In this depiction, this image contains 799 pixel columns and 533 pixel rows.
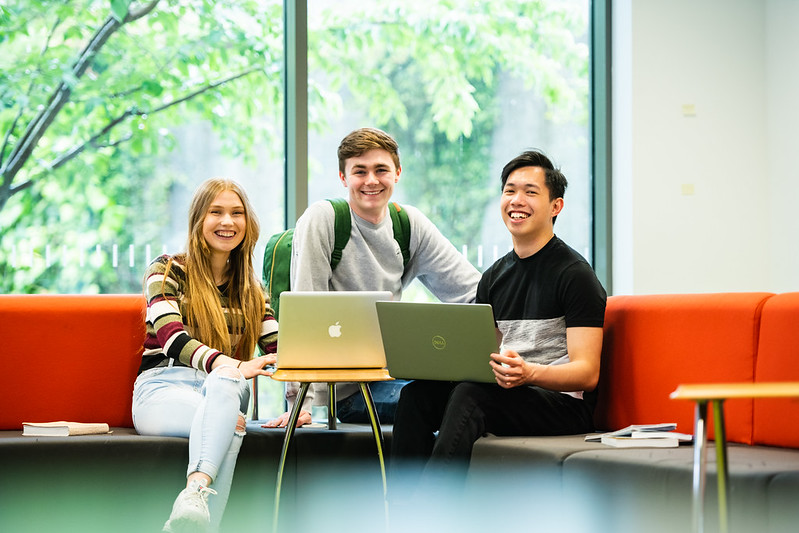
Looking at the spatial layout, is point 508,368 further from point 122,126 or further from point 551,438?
point 122,126

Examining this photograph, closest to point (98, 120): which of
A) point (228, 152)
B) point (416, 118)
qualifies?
point (228, 152)

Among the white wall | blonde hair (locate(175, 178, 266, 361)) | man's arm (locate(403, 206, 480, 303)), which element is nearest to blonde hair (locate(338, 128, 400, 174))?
man's arm (locate(403, 206, 480, 303))

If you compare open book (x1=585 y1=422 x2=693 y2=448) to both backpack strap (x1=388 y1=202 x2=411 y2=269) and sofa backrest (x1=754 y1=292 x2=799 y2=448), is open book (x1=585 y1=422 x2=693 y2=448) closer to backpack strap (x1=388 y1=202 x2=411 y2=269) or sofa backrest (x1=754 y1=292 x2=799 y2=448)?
sofa backrest (x1=754 y1=292 x2=799 y2=448)

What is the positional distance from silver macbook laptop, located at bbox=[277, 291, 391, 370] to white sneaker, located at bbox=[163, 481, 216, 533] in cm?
45

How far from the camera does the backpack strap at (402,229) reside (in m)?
3.34

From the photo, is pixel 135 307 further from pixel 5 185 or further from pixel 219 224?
pixel 5 185

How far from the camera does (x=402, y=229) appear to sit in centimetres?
336

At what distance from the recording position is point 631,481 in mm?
2172

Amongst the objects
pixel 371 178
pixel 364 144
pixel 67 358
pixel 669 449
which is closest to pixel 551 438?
pixel 669 449

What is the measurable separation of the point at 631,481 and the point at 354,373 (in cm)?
86

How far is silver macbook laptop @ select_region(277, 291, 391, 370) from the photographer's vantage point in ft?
8.63

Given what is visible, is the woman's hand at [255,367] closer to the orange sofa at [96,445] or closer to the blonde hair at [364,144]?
the orange sofa at [96,445]

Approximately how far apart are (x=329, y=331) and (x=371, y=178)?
0.75m

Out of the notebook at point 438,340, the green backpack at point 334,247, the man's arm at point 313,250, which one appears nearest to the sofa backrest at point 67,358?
the green backpack at point 334,247
